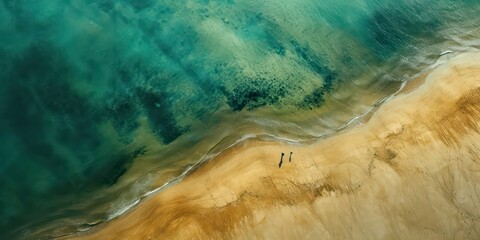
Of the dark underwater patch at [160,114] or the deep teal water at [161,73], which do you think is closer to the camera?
the deep teal water at [161,73]

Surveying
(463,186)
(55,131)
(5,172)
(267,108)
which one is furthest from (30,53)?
(463,186)

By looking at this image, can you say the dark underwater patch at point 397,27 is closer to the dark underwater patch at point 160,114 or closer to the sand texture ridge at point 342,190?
the sand texture ridge at point 342,190

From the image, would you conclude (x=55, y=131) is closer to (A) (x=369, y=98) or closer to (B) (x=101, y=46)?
(B) (x=101, y=46)

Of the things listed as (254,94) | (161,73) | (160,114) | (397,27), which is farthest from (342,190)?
(397,27)

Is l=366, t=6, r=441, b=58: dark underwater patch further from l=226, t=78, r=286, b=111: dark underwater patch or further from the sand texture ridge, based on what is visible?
l=226, t=78, r=286, b=111: dark underwater patch

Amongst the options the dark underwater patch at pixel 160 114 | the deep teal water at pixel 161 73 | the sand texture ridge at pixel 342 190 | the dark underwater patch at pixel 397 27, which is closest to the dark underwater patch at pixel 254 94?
the deep teal water at pixel 161 73

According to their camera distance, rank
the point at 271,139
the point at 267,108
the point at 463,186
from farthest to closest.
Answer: the point at 267,108, the point at 271,139, the point at 463,186

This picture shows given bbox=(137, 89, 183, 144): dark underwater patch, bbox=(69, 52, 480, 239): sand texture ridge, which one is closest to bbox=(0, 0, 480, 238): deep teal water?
bbox=(137, 89, 183, 144): dark underwater patch
